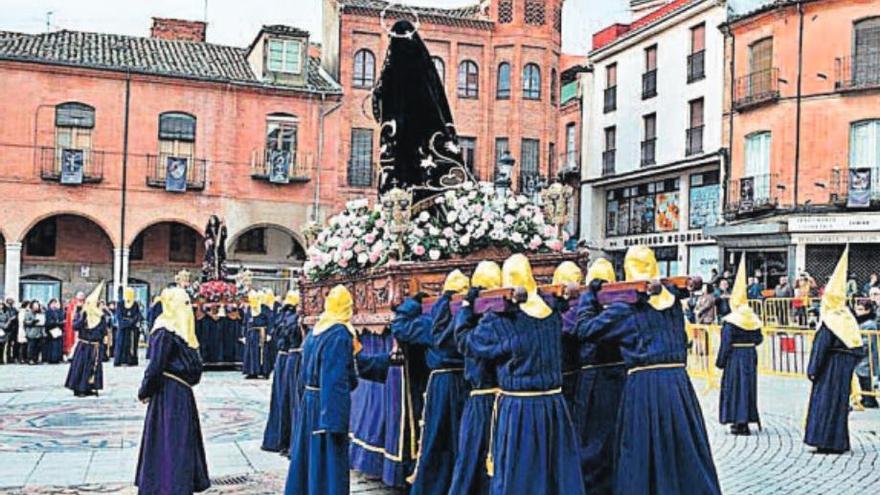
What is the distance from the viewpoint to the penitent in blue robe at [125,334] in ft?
84.2

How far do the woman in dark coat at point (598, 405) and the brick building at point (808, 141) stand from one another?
25770 mm

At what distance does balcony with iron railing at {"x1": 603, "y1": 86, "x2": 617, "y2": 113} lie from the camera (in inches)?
1750

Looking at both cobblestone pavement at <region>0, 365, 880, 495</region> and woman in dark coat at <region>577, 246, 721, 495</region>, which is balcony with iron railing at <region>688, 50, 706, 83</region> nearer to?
cobblestone pavement at <region>0, 365, 880, 495</region>

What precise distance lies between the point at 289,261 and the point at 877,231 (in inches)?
825

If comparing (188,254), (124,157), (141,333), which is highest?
(124,157)

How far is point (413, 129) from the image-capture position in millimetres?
11125

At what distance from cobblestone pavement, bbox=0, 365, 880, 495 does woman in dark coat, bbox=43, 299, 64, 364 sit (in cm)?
821

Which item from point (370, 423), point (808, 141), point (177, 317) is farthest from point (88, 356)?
point (808, 141)

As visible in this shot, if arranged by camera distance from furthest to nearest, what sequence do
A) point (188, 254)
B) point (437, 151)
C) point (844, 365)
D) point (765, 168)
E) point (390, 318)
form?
point (188, 254), point (765, 168), point (844, 365), point (437, 151), point (390, 318)

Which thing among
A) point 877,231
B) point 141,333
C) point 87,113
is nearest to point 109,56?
point 87,113

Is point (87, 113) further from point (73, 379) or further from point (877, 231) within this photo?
point (877, 231)

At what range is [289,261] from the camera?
132ft

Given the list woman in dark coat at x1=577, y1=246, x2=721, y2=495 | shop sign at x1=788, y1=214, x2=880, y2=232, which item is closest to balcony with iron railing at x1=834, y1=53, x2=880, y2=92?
shop sign at x1=788, y1=214, x2=880, y2=232

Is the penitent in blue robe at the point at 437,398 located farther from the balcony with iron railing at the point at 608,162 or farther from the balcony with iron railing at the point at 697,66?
the balcony with iron railing at the point at 608,162
